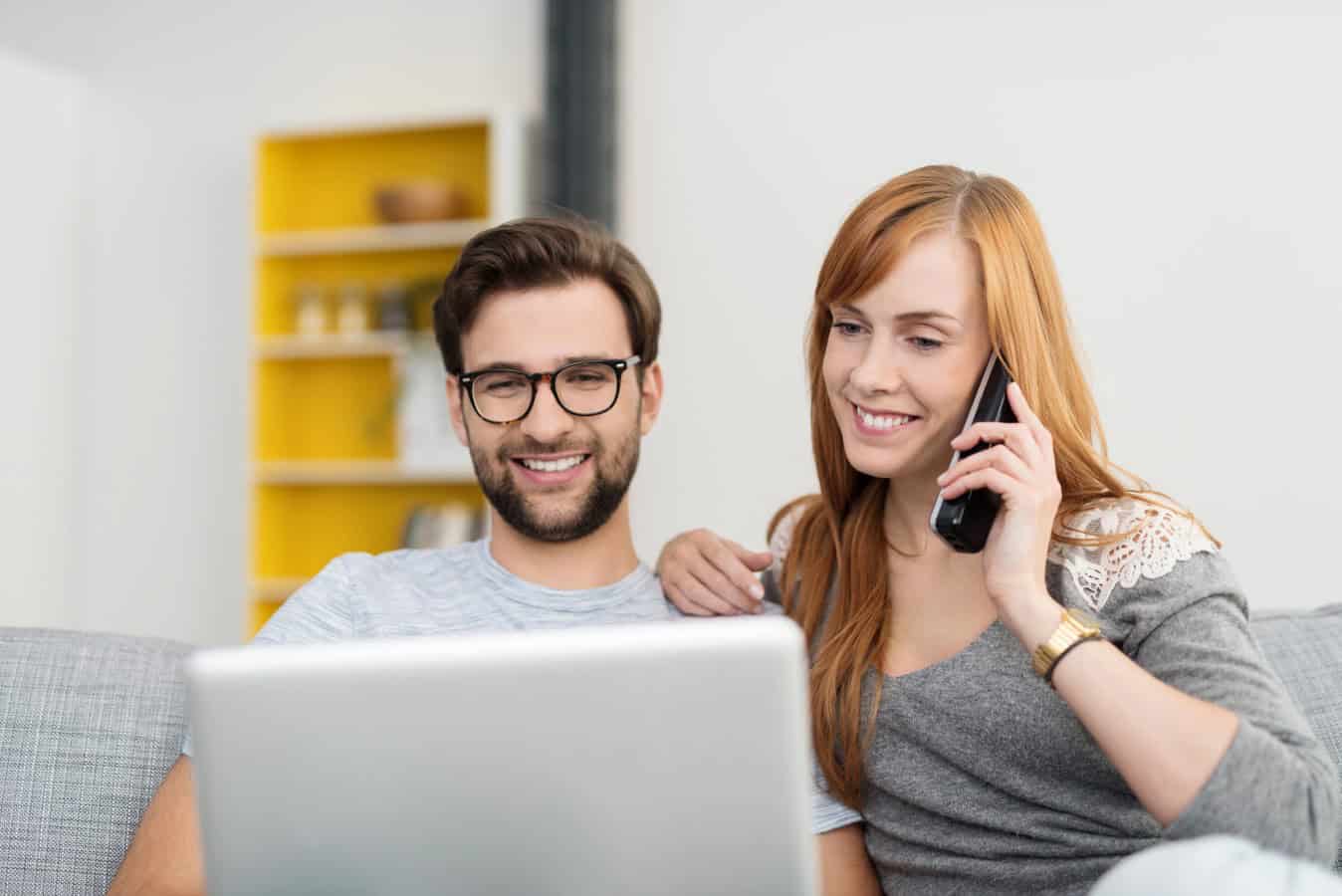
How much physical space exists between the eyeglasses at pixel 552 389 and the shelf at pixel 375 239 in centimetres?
208

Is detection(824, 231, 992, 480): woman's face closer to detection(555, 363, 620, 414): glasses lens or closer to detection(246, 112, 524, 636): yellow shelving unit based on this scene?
detection(555, 363, 620, 414): glasses lens

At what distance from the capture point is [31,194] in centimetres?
424

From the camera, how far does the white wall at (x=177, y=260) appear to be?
425cm

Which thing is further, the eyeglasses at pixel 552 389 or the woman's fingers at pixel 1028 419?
the eyeglasses at pixel 552 389

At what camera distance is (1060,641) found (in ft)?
4.17

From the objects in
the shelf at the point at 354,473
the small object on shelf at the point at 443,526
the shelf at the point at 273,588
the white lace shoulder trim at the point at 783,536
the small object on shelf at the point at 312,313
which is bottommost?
the shelf at the point at 273,588

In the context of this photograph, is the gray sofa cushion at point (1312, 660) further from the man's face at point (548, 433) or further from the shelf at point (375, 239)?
the shelf at point (375, 239)

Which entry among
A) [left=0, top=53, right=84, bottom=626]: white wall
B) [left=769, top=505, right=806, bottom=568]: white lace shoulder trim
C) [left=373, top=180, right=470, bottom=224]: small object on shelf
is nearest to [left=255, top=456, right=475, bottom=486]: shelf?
[left=373, top=180, right=470, bottom=224]: small object on shelf

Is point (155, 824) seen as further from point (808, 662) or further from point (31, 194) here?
point (31, 194)

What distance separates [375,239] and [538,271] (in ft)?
7.35

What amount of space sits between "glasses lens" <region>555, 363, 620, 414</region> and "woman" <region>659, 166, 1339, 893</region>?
24cm

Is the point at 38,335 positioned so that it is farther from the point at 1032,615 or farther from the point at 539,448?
the point at 1032,615

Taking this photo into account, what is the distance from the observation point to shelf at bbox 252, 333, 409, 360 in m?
3.86

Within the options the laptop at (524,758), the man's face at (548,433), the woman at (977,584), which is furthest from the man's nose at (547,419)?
the laptop at (524,758)
